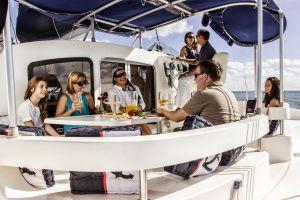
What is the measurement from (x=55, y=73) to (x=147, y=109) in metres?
1.84

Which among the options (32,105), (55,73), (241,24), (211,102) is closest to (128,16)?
(55,73)

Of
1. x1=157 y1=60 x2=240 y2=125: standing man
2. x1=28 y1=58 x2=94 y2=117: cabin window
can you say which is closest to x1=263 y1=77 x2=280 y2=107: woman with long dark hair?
x1=157 y1=60 x2=240 y2=125: standing man

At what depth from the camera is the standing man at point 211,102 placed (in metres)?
2.68

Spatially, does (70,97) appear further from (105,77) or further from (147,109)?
(147,109)

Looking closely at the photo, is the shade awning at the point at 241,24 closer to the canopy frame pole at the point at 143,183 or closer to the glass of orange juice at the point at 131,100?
the glass of orange juice at the point at 131,100

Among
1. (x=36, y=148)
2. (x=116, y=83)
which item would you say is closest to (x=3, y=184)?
(x=36, y=148)

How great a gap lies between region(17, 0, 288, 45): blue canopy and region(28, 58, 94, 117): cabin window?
2.32ft

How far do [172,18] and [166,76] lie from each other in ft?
3.65

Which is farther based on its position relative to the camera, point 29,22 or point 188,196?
point 29,22

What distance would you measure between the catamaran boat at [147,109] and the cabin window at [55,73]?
0.01 m

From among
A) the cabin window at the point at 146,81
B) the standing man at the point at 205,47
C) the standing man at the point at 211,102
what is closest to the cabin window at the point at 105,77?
the cabin window at the point at 146,81

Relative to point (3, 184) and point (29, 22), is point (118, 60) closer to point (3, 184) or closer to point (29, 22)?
point (29, 22)

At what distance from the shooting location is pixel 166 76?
6219 mm

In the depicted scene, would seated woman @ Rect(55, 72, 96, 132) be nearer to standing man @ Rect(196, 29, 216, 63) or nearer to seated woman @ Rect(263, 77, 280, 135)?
standing man @ Rect(196, 29, 216, 63)
